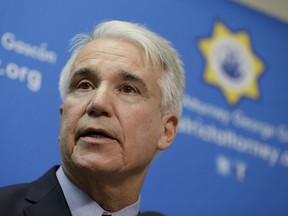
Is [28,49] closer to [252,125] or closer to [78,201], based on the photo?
[78,201]

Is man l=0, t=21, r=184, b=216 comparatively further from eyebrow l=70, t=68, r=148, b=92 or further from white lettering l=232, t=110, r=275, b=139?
white lettering l=232, t=110, r=275, b=139

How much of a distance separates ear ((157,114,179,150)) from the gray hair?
0.02m

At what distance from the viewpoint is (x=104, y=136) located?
4.44 feet

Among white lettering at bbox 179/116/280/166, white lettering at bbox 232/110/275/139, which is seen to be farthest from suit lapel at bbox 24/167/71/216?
white lettering at bbox 232/110/275/139

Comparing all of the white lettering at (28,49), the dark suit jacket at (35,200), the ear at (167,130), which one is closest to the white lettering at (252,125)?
the ear at (167,130)

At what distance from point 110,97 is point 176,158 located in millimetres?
754

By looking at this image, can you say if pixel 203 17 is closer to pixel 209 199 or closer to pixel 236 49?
pixel 236 49

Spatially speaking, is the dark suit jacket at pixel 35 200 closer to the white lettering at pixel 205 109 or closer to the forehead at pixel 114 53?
the forehead at pixel 114 53

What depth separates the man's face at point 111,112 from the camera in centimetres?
134

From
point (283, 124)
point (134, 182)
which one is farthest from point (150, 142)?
point (283, 124)

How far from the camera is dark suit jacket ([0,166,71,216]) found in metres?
1.30

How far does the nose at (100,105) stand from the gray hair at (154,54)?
0.18m

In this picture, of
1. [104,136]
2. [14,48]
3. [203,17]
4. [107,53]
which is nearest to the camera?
[104,136]

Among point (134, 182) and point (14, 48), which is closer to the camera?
point (134, 182)
